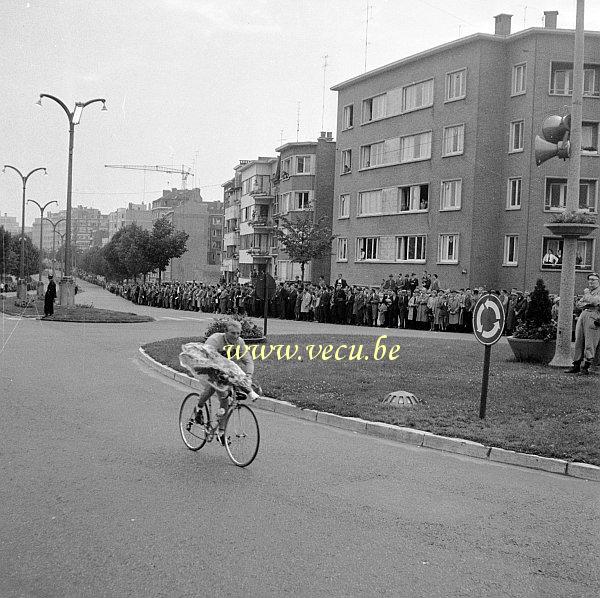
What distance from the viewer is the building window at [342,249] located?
4712cm

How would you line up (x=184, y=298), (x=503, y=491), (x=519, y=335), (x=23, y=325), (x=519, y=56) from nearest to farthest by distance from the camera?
(x=503, y=491) → (x=519, y=335) → (x=23, y=325) → (x=519, y=56) → (x=184, y=298)

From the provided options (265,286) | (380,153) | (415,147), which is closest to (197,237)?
(380,153)

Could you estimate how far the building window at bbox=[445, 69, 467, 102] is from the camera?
3809 cm

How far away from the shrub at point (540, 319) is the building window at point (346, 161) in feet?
111

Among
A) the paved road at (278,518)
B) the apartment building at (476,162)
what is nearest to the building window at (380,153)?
the apartment building at (476,162)

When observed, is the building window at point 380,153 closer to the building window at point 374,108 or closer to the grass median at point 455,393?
the building window at point 374,108

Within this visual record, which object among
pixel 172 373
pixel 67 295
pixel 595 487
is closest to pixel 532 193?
pixel 67 295

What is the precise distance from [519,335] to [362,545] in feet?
33.2

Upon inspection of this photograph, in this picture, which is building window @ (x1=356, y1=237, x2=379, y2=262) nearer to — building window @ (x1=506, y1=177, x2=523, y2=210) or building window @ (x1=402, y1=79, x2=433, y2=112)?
building window @ (x1=402, y1=79, x2=433, y2=112)

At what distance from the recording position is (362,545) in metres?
5.29

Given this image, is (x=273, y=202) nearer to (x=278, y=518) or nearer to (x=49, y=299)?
(x=49, y=299)

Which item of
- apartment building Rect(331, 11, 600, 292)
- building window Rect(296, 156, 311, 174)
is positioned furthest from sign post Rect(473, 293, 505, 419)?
building window Rect(296, 156, 311, 174)

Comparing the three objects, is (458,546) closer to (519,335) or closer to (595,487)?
(595,487)

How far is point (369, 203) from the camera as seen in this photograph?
45281 millimetres
